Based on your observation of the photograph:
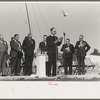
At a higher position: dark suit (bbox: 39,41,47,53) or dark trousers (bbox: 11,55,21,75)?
dark suit (bbox: 39,41,47,53)

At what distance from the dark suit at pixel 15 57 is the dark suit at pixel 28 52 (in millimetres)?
188

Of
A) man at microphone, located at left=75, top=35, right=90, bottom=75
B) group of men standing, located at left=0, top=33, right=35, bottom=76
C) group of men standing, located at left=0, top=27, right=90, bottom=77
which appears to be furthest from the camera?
group of men standing, located at left=0, top=33, right=35, bottom=76

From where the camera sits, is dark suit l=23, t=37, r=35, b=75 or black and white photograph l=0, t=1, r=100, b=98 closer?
black and white photograph l=0, t=1, r=100, b=98

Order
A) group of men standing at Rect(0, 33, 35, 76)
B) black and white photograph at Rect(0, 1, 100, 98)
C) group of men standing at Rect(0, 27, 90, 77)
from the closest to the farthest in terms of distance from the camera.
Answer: black and white photograph at Rect(0, 1, 100, 98), group of men standing at Rect(0, 27, 90, 77), group of men standing at Rect(0, 33, 35, 76)

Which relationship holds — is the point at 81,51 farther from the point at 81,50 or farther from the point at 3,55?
the point at 3,55

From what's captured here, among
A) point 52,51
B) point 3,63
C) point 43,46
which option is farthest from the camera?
point 3,63

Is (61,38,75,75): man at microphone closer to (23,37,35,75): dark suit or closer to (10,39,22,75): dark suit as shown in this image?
(23,37,35,75): dark suit

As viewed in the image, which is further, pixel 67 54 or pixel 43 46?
pixel 67 54

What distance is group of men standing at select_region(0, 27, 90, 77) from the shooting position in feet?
44.0

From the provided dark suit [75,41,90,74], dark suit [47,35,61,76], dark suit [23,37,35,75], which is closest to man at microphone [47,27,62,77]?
dark suit [47,35,61,76]

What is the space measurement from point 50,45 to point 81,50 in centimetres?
90

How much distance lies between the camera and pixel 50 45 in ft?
44.6

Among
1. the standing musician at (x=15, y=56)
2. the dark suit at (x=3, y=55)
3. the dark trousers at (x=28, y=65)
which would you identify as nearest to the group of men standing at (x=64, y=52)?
the dark trousers at (x=28, y=65)

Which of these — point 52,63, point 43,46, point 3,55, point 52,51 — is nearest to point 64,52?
point 52,51
